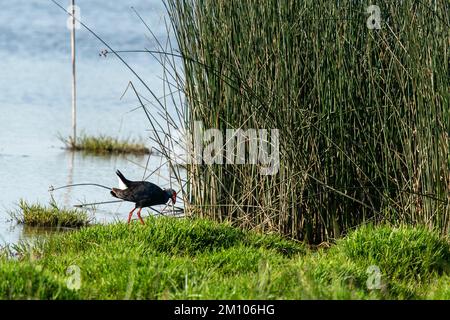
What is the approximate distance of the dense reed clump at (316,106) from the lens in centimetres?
531

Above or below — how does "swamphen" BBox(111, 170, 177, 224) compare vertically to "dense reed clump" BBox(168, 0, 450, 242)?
below

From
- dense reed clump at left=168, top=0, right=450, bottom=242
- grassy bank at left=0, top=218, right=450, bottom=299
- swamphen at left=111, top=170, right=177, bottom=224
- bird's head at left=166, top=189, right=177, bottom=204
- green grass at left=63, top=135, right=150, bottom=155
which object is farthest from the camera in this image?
green grass at left=63, top=135, right=150, bottom=155

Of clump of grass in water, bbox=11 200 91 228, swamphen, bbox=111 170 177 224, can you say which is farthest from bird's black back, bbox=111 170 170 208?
clump of grass in water, bbox=11 200 91 228

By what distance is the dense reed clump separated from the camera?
209 inches

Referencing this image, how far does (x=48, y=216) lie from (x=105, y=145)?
6.88m

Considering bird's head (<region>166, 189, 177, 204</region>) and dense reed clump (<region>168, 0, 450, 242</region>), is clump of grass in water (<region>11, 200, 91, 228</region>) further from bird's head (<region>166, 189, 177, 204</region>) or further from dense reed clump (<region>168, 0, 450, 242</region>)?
dense reed clump (<region>168, 0, 450, 242</region>)

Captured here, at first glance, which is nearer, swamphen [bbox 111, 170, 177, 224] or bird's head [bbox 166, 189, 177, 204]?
swamphen [bbox 111, 170, 177, 224]

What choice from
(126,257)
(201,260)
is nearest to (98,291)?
(126,257)

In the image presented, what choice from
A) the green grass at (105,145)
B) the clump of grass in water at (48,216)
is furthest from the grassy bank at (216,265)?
the green grass at (105,145)

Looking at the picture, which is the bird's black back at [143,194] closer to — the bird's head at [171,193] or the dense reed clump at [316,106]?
the bird's head at [171,193]

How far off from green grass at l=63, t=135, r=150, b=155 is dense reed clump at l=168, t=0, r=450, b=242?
786 centimetres

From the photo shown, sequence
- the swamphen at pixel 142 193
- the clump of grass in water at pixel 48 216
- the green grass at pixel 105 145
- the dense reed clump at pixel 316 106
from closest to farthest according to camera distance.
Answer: the dense reed clump at pixel 316 106 < the swamphen at pixel 142 193 < the clump of grass in water at pixel 48 216 < the green grass at pixel 105 145

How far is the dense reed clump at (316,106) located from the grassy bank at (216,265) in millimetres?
396

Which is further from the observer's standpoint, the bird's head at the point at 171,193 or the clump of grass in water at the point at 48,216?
the clump of grass in water at the point at 48,216
